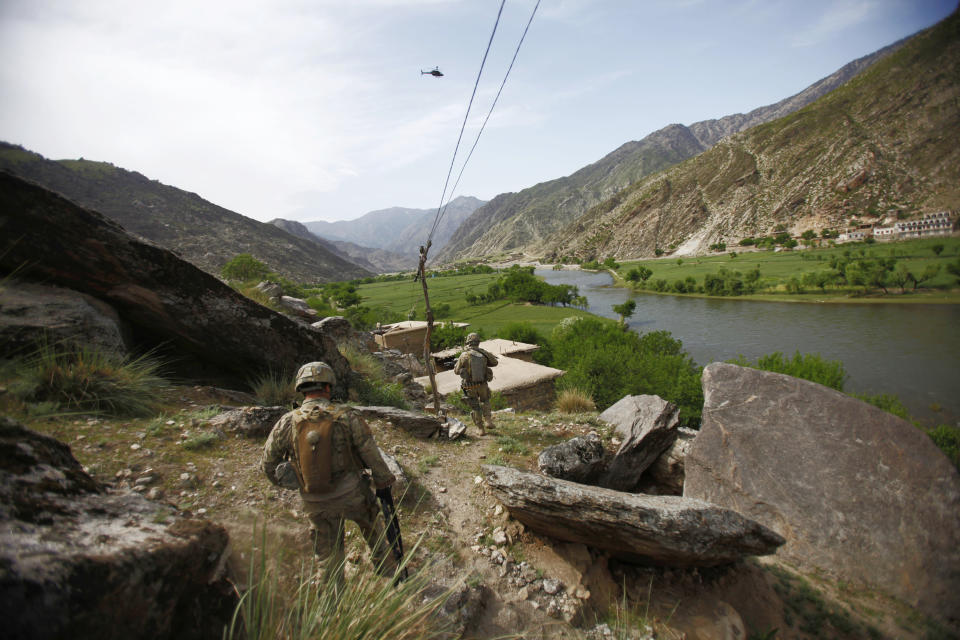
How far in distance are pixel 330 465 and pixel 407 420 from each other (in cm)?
388

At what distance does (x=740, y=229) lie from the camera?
268 feet

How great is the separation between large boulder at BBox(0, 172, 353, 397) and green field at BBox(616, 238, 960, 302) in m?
33.9

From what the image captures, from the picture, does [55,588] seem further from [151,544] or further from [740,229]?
[740,229]

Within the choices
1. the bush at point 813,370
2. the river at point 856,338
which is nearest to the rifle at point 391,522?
the bush at point 813,370

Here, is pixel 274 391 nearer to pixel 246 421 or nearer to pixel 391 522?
pixel 246 421

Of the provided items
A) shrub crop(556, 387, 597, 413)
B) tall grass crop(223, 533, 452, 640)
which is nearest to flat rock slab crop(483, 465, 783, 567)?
tall grass crop(223, 533, 452, 640)

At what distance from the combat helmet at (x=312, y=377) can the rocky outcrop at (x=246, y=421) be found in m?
2.53

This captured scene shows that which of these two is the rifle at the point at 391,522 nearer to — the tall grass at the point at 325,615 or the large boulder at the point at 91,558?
the tall grass at the point at 325,615

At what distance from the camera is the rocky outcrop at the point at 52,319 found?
523cm

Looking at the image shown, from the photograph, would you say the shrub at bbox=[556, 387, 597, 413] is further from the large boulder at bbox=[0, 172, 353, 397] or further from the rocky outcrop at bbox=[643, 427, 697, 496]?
the large boulder at bbox=[0, 172, 353, 397]

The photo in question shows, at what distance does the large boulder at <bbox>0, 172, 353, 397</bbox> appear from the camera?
19.3ft

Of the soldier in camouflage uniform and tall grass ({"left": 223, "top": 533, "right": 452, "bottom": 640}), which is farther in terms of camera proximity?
the soldier in camouflage uniform

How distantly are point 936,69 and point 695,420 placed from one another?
190ft

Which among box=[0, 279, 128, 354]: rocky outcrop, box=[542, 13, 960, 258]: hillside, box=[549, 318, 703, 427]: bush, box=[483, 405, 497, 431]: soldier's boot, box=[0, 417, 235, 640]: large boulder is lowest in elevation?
box=[549, 318, 703, 427]: bush
